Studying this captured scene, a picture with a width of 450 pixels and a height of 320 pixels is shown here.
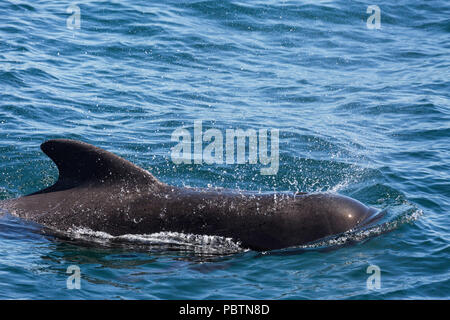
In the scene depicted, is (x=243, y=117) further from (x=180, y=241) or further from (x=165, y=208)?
(x=180, y=241)

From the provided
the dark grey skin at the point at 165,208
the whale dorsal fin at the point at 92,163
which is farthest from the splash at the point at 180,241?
the whale dorsal fin at the point at 92,163

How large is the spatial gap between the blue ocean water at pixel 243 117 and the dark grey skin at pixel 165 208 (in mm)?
253

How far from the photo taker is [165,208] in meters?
10.5

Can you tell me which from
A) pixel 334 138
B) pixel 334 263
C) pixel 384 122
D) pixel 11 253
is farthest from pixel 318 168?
pixel 11 253

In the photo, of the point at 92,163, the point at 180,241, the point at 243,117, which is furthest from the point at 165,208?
the point at 243,117

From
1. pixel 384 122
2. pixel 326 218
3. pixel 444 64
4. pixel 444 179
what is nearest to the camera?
pixel 326 218

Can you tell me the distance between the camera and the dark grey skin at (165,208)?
10461mm

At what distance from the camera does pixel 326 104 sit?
19.8m

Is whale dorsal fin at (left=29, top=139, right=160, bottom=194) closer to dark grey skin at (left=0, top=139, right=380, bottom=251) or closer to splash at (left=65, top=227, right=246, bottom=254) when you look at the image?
dark grey skin at (left=0, top=139, right=380, bottom=251)

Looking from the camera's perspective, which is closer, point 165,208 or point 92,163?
point 165,208

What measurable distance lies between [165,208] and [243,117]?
27.0 ft

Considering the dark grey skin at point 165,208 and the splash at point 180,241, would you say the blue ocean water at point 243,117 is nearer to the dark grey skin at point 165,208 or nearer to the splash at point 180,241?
the splash at point 180,241
